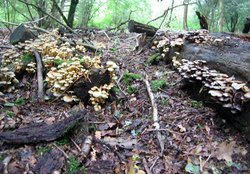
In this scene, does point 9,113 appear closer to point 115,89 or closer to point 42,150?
point 42,150

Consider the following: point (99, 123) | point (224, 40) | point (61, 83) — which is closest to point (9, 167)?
point (99, 123)

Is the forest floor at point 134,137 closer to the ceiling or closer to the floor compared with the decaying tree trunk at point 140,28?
closer to the floor

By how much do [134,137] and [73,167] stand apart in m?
1.11

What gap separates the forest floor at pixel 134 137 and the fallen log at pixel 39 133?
7 centimetres

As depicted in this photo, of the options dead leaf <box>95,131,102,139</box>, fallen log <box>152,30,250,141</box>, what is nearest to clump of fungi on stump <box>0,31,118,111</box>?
dead leaf <box>95,131,102,139</box>

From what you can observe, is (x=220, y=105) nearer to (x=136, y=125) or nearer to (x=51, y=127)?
(x=136, y=125)

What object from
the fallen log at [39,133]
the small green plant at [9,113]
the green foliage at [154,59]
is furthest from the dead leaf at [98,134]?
the green foliage at [154,59]

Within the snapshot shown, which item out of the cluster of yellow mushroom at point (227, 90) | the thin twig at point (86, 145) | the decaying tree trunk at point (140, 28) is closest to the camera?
the thin twig at point (86, 145)

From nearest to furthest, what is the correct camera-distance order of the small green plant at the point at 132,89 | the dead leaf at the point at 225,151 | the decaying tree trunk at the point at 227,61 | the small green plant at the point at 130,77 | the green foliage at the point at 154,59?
the dead leaf at the point at 225,151, the decaying tree trunk at the point at 227,61, the small green plant at the point at 132,89, the small green plant at the point at 130,77, the green foliage at the point at 154,59

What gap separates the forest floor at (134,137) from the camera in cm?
296

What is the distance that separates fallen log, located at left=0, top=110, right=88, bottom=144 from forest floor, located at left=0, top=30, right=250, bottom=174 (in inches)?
2.9

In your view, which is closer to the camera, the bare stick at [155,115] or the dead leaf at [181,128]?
the bare stick at [155,115]

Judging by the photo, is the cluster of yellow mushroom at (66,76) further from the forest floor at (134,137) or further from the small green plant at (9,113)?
the small green plant at (9,113)

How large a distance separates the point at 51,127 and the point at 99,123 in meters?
0.83
